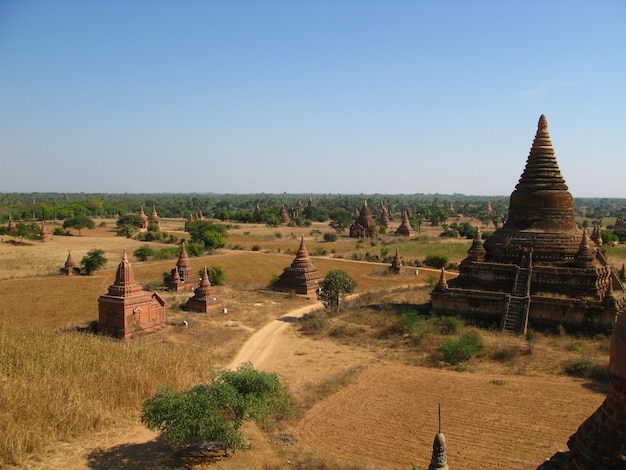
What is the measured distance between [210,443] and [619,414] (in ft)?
30.0

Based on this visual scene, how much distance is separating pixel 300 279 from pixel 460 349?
15.6 m

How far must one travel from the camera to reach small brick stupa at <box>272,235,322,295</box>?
1236 inches

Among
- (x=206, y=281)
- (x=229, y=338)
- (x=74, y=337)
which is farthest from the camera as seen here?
(x=206, y=281)

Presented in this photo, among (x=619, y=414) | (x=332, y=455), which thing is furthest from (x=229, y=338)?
(x=619, y=414)

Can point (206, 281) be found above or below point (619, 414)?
below

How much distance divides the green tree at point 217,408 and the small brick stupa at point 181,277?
823 inches

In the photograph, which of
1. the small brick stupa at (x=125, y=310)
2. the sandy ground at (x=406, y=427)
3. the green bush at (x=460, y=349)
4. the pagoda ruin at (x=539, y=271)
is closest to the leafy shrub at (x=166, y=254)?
the small brick stupa at (x=125, y=310)

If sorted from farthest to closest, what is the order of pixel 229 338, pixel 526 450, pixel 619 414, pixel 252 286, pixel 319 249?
pixel 319 249, pixel 252 286, pixel 229 338, pixel 526 450, pixel 619 414

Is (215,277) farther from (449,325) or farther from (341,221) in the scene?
(341,221)

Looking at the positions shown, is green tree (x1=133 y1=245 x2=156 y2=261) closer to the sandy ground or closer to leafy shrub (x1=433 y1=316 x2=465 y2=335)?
leafy shrub (x1=433 y1=316 x2=465 y2=335)

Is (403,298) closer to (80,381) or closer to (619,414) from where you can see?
(80,381)

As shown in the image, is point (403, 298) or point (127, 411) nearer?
point (127, 411)

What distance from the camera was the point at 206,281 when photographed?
26.8 meters

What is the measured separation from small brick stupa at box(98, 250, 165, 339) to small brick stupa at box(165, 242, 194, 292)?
1067 cm
